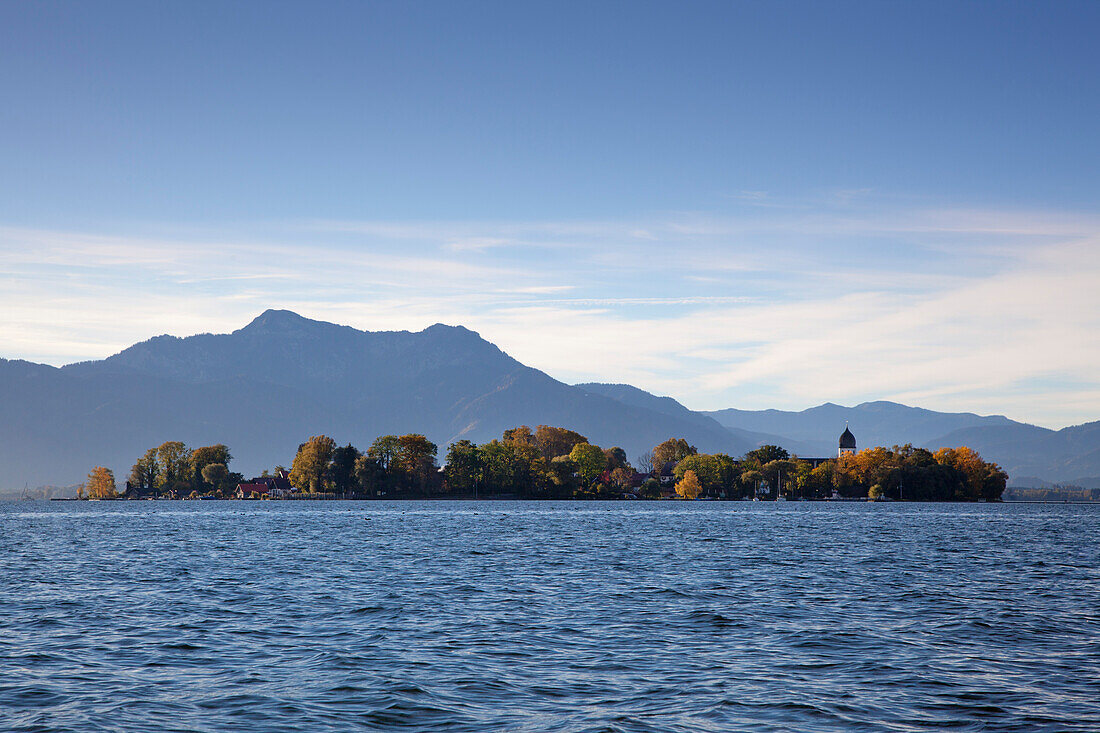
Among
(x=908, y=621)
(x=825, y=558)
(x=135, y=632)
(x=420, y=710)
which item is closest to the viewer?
(x=420, y=710)

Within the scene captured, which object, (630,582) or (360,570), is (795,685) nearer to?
(630,582)

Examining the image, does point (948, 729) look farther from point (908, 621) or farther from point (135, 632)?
point (135, 632)

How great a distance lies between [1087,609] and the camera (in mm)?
38094

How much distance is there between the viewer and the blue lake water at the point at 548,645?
70.3ft

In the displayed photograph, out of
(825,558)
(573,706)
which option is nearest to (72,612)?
(573,706)

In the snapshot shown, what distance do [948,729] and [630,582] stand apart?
2770cm

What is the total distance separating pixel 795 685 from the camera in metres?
24.2

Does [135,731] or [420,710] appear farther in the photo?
[420,710]

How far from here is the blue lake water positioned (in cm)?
2144

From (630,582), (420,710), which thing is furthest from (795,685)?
(630,582)

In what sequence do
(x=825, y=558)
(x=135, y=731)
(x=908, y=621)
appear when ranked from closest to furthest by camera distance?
(x=135, y=731) < (x=908, y=621) < (x=825, y=558)

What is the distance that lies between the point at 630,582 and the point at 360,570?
53.2 ft

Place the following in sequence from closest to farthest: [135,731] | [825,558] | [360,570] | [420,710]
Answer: [135,731]
[420,710]
[360,570]
[825,558]

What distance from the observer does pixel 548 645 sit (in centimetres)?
2952
